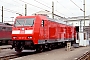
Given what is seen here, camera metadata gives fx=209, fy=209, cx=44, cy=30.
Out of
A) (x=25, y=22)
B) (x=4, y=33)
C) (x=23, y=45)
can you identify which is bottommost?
(x=23, y=45)

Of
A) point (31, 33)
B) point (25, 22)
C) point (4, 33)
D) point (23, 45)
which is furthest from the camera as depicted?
point (4, 33)

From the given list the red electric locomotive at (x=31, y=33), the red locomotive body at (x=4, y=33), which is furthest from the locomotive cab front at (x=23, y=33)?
the red locomotive body at (x=4, y=33)

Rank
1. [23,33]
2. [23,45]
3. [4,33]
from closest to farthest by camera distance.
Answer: [23,33]
[23,45]
[4,33]

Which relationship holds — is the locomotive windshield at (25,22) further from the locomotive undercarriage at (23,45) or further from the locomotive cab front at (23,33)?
A: the locomotive undercarriage at (23,45)

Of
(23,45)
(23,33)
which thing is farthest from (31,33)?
(23,45)

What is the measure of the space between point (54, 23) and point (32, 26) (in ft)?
19.3

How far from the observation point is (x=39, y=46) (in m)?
18.9

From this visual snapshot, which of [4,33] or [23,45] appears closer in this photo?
[23,45]

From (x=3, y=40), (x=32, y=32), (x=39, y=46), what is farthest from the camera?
(x=3, y=40)

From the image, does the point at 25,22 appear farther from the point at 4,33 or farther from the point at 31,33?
the point at 4,33

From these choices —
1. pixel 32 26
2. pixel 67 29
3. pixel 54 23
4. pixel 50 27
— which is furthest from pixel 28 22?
pixel 67 29

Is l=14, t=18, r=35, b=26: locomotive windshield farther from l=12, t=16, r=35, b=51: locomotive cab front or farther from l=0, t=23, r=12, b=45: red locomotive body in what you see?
l=0, t=23, r=12, b=45: red locomotive body

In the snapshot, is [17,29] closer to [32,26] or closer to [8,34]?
[32,26]

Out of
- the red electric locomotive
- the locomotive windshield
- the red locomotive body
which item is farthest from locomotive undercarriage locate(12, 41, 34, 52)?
the red locomotive body
